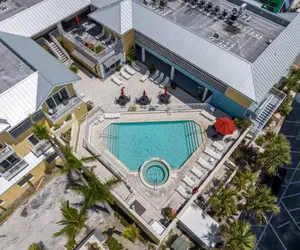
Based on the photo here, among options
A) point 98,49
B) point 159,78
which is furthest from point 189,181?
point 98,49

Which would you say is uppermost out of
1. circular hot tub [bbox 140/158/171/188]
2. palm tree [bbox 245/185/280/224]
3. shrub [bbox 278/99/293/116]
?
shrub [bbox 278/99/293/116]

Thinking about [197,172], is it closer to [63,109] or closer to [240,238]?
[240,238]

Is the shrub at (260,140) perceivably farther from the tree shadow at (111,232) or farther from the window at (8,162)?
the window at (8,162)

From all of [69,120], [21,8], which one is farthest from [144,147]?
[21,8]

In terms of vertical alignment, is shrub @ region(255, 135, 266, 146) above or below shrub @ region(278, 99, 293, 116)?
below

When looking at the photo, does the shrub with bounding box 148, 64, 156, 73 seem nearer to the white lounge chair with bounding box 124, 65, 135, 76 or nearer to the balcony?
the white lounge chair with bounding box 124, 65, 135, 76

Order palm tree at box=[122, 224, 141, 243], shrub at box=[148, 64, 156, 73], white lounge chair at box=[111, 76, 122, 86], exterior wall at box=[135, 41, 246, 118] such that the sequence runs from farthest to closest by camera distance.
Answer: shrub at box=[148, 64, 156, 73] < white lounge chair at box=[111, 76, 122, 86] < exterior wall at box=[135, 41, 246, 118] < palm tree at box=[122, 224, 141, 243]

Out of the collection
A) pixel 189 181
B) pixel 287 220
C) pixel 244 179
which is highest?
pixel 287 220

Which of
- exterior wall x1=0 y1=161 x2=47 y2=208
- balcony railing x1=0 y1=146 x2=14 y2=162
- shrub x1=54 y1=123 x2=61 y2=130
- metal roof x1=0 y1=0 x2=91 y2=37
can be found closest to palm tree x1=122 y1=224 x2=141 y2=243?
exterior wall x1=0 y1=161 x2=47 y2=208
